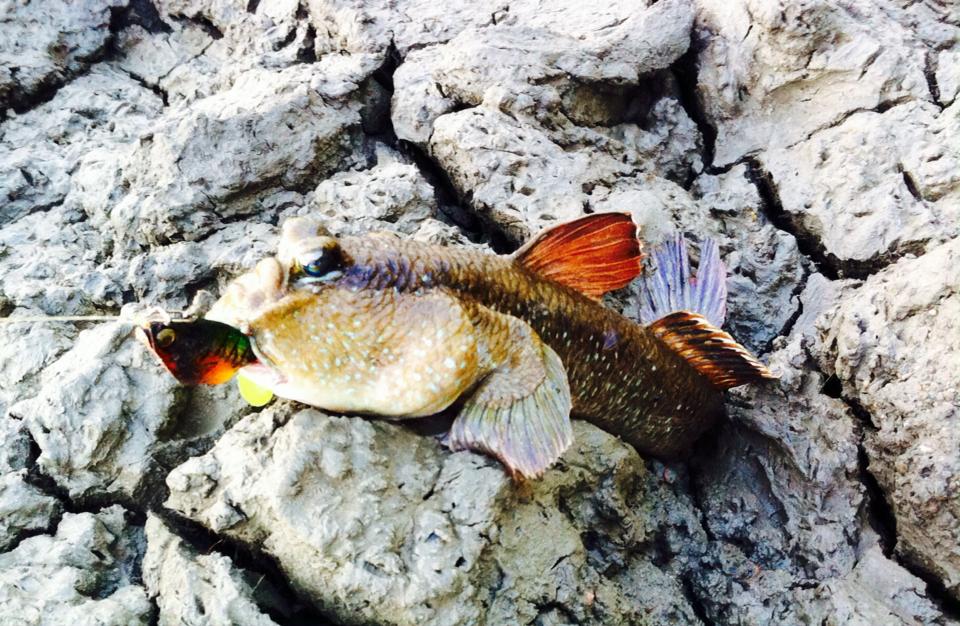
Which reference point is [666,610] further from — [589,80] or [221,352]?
[589,80]

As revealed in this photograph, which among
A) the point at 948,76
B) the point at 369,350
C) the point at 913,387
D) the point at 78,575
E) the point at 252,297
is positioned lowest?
the point at 78,575

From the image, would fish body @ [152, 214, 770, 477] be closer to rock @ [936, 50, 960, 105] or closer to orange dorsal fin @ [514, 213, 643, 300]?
orange dorsal fin @ [514, 213, 643, 300]

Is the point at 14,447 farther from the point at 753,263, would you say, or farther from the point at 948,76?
the point at 948,76

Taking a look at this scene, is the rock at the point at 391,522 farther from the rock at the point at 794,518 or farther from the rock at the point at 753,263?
the rock at the point at 753,263

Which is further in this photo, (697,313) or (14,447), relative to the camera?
(697,313)

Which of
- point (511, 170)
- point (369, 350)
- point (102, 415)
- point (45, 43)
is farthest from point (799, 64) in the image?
point (45, 43)

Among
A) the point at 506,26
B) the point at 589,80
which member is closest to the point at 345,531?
the point at 589,80

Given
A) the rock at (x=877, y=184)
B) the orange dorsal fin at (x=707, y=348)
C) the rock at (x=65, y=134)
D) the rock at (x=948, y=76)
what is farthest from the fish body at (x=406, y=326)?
the rock at (x=948, y=76)

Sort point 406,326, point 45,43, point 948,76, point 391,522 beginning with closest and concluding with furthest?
point 391,522, point 406,326, point 948,76, point 45,43
